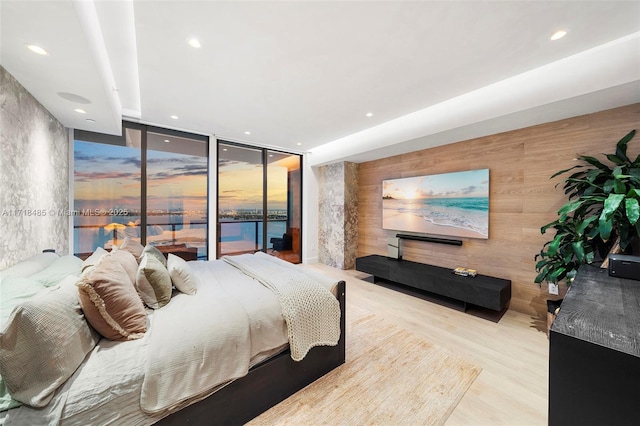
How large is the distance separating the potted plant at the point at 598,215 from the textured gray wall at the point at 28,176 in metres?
4.70

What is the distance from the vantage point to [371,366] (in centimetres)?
204

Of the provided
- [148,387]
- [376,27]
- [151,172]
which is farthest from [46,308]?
[151,172]

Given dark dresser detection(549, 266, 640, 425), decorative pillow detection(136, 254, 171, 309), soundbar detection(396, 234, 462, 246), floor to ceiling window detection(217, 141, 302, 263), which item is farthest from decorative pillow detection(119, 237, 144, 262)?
soundbar detection(396, 234, 462, 246)

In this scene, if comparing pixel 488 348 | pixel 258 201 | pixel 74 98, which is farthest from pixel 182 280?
pixel 258 201

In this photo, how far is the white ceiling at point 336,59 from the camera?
63.0 inches

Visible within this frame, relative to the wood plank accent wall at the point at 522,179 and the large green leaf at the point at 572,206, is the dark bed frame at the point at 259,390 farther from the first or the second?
the wood plank accent wall at the point at 522,179

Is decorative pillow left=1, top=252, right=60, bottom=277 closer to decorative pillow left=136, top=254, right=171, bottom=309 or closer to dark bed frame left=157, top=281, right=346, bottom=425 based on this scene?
decorative pillow left=136, top=254, right=171, bottom=309

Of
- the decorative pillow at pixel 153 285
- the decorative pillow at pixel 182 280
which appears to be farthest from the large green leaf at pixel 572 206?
the decorative pillow at pixel 153 285

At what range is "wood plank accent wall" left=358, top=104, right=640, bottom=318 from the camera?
8.18ft

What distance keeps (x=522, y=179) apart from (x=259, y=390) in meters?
3.64

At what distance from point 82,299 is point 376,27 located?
259 centimetres

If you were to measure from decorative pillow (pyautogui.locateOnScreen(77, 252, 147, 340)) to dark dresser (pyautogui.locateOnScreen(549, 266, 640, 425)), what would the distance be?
1.96 m

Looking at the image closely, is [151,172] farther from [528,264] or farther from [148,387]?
[528,264]

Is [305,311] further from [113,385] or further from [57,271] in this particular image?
[57,271]
